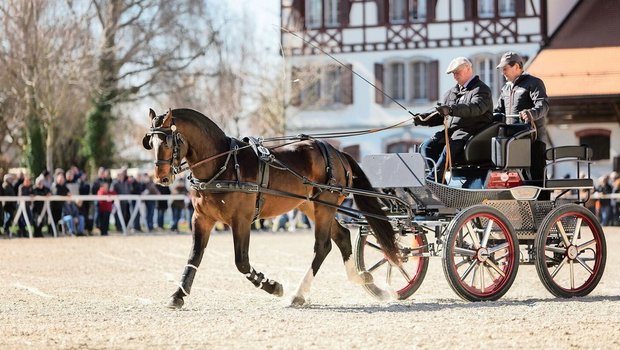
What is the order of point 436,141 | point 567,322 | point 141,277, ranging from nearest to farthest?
point 567,322
point 436,141
point 141,277

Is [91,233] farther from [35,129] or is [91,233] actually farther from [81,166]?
[81,166]

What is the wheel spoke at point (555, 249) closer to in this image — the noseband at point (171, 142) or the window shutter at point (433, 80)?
the noseband at point (171, 142)

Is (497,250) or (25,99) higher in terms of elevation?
(25,99)

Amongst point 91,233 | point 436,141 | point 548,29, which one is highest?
point 548,29

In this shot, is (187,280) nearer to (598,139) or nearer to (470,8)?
(598,139)

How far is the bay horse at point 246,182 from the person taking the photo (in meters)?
10.5

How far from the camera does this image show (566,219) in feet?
38.3

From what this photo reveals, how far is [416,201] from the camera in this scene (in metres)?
11.7

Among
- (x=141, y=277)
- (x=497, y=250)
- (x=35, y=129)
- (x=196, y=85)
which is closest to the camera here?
(x=497, y=250)

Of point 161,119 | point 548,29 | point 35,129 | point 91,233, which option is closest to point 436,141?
point 161,119

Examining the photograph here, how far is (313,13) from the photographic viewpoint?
4294 cm

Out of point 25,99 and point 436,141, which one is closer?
point 436,141

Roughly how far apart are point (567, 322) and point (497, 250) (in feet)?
6.34

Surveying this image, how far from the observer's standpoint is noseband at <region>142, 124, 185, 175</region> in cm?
1041
